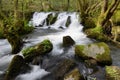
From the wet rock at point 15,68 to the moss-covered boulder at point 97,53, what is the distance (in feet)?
7.73

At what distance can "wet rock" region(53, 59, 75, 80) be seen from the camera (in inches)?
315

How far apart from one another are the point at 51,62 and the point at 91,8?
27.8 ft

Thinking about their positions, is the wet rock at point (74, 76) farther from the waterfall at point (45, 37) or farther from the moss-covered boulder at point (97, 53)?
the moss-covered boulder at point (97, 53)

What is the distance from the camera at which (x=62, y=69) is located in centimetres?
838

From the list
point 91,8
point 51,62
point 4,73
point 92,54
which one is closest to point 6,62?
point 4,73

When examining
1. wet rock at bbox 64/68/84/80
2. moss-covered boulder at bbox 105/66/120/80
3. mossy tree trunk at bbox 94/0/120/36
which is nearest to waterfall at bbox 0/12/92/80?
mossy tree trunk at bbox 94/0/120/36

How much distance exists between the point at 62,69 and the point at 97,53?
1656 millimetres

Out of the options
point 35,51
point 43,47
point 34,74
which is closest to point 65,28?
point 43,47

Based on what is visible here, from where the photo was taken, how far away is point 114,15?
14133mm

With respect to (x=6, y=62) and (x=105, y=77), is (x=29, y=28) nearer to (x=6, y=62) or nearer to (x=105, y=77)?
(x=6, y=62)

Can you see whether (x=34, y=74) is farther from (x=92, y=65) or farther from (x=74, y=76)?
(x=92, y=65)

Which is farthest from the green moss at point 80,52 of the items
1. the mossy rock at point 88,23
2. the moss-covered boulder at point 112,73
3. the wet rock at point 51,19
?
the wet rock at point 51,19

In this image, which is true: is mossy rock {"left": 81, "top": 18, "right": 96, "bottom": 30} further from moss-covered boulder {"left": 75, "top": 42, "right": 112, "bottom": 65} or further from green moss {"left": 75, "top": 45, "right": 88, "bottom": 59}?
moss-covered boulder {"left": 75, "top": 42, "right": 112, "bottom": 65}

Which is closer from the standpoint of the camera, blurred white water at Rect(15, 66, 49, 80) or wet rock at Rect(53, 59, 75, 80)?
wet rock at Rect(53, 59, 75, 80)
